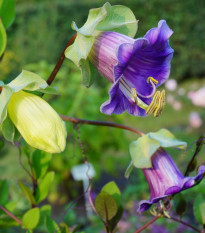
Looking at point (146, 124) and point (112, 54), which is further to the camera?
point (146, 124)

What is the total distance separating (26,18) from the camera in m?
5.27

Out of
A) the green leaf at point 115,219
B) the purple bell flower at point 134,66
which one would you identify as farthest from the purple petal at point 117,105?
the green leaf at point 115,219

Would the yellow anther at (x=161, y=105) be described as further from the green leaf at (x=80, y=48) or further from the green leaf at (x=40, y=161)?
the green leaf at (x=40, y=161)

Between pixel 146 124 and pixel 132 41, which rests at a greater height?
pixel 132 41

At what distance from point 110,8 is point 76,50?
6 centimetres

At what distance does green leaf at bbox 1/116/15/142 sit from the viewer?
0.42 metres

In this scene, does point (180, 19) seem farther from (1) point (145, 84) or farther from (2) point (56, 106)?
(1) point (145, 84)

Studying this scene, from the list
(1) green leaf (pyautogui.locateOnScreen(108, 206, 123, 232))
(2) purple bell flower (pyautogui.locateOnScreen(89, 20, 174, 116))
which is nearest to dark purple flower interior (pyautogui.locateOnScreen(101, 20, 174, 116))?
(2) purple bell flower (pyautogui.locateOnScreen(89, 20, 174, 116))

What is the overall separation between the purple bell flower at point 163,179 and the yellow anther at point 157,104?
0.08m

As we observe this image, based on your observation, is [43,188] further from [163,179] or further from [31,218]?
[163,179]

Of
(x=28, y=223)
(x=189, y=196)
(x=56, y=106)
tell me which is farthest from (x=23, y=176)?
(x=28, y=223)

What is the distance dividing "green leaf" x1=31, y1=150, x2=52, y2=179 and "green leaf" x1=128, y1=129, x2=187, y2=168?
14 centimetres

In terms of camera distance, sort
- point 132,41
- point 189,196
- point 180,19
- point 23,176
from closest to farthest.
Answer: point 132,41 → point 189,196 → point 23,176 → point 180,19

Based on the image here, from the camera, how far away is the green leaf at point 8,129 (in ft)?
1.38
